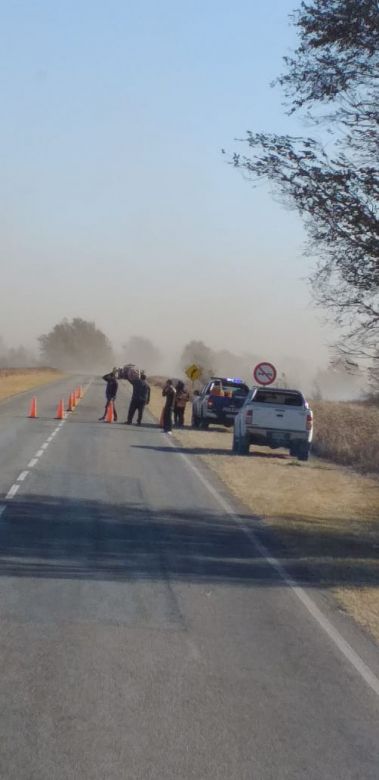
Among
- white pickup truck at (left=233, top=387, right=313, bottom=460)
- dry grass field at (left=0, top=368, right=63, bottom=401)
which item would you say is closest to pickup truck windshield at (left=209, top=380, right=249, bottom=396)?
white pickup truck at (left=233, top=387, right=313, bottom=460)

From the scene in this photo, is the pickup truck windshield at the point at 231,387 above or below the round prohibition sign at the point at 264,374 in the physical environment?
below

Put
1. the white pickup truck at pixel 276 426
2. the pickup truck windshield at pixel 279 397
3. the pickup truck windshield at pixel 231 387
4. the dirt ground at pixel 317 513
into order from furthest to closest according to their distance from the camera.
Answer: the pickup truck windshield at pixel 231 387, the pickup truck windshield at pixel 279 397, the white pickup truck at pixel 276 426, the dirt ground at pixel 317 513

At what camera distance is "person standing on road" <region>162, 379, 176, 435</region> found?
115 feet

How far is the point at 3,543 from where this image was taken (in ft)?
42.8

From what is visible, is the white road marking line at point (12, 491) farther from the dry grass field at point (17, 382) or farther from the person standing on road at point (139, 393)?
the dry grass field at point (17, 382)

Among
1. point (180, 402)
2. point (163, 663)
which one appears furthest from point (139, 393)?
point (163, 663)

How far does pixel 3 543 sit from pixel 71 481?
744 centimetres

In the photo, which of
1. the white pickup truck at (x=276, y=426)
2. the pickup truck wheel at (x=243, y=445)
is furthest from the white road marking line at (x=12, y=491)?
the pickup truck wheel at (x=243, y=445)

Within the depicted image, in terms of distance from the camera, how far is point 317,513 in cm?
1859

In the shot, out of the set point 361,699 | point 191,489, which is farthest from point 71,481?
point 361,699

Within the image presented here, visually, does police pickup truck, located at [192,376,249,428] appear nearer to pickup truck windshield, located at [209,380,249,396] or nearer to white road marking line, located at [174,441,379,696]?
pickup truck windshield, located at [209,380,249,396]

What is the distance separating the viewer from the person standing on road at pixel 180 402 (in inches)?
1532

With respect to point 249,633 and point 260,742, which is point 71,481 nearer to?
point 249,633

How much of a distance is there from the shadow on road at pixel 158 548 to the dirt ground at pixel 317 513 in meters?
0.04
